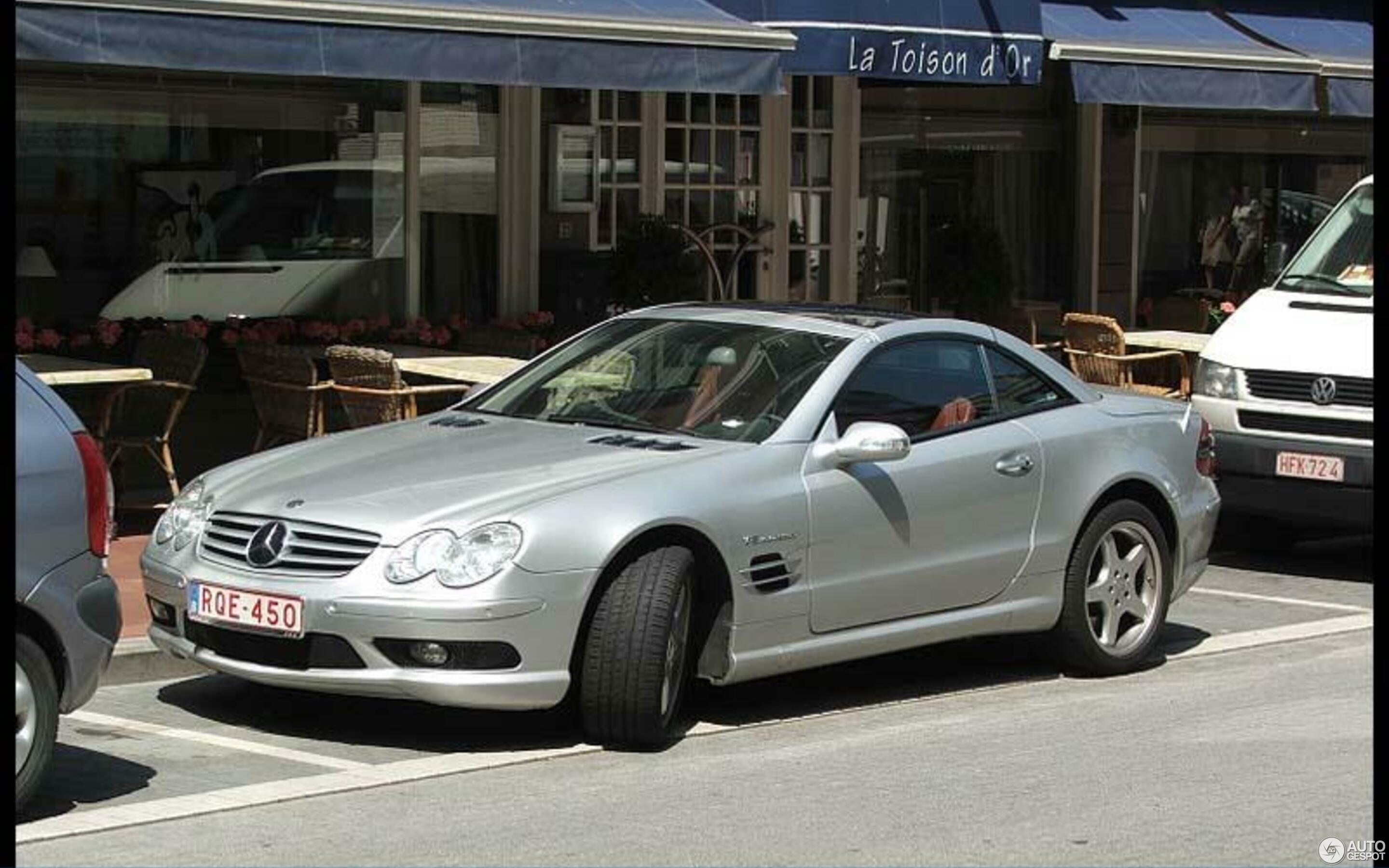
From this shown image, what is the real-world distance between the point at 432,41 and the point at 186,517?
413cm

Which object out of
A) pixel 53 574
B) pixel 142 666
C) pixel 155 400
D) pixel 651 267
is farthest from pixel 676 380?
pixel 651 267

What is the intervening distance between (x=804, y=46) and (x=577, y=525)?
632 cm

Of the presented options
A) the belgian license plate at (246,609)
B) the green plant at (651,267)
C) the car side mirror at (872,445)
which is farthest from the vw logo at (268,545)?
the green plant at (651,267)

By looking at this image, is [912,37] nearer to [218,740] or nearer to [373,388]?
[373,388]

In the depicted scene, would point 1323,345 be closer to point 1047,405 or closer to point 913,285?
point 1047,405

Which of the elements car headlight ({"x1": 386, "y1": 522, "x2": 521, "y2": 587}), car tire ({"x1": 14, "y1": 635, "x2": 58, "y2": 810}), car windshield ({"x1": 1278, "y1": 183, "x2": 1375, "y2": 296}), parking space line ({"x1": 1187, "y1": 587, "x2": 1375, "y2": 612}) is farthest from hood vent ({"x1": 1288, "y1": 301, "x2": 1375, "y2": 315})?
car tire ({"x1": 14, "y1": 635, "x2": 58, "y2": 810})

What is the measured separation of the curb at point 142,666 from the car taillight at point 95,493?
1.99 m

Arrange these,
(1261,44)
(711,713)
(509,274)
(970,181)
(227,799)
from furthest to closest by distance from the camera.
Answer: (970,181)
(1261,44)
(509,274)
(711,713)
(227,799)

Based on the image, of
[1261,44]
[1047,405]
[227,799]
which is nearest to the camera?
[227,799]

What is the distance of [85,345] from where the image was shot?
13.2m

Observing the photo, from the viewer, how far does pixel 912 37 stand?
46.1 feet

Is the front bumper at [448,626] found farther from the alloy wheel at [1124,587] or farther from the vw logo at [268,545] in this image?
the alloy wheel at [1124,587]

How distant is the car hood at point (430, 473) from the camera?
7859 millimetres

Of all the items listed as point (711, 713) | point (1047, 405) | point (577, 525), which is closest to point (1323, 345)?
point (1047, 405)
